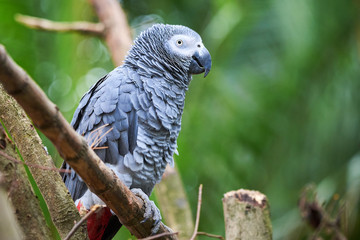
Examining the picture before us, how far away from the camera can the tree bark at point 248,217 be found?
2.04 metres

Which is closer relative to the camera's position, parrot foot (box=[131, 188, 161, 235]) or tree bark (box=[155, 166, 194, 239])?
parrot foot (box=[131, 188, 161, 235])

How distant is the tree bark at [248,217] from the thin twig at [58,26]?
204 centimetres

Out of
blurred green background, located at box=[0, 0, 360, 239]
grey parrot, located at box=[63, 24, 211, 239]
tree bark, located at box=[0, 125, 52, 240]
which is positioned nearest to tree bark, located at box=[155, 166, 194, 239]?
blurred green background, located at box=[0, 0, 360, 239]

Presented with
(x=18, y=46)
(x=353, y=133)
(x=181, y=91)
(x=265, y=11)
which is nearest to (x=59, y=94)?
(x=18, y=46)

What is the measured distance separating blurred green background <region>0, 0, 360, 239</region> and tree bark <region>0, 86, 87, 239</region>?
217 cm

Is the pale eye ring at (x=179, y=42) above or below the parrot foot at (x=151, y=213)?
above

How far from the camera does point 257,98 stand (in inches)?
185

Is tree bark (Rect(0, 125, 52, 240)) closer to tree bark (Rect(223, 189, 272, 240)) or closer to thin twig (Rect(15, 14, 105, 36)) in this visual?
tree bark (Rect(223, 189, 272, 240))

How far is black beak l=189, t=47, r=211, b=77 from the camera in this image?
238 cm

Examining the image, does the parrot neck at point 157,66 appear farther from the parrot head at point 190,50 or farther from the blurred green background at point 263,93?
the blurred green background at point 263,93

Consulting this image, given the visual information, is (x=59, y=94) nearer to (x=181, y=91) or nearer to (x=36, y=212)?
(x=181, y=91)

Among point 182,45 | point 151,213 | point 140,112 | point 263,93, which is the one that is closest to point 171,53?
point 182,45

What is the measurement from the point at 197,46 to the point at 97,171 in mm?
1250

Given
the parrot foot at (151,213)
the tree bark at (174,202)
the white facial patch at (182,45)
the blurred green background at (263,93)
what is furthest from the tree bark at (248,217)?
the blurred green background at (263,93)
